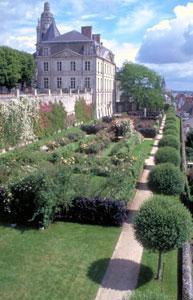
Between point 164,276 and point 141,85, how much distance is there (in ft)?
192

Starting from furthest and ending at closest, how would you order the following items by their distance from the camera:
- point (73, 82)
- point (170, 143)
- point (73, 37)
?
point (73, 82) < point (73, 37) < point (170, 143)

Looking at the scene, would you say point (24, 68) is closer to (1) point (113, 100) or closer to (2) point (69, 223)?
(1) point (113, 100)

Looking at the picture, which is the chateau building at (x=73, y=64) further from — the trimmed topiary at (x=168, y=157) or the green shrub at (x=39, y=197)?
the green shrub at (x=39, y=197)

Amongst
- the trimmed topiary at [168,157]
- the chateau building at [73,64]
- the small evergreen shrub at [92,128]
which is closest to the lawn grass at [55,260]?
the trimmed topiary at [168,157]

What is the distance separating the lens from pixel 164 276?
10.5m

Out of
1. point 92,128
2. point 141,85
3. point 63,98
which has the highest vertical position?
point 141,85

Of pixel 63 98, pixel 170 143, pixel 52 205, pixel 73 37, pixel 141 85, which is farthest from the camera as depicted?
pixel 141 85

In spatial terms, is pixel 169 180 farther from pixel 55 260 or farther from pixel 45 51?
pixel 45 51

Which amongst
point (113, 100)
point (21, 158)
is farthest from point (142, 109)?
point (21, 158)

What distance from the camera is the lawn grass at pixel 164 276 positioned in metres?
9.75

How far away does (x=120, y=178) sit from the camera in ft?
54.3

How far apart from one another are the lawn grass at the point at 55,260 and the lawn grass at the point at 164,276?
42.2 inches

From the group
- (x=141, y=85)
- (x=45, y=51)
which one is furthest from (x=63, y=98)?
(x=141, y=85)

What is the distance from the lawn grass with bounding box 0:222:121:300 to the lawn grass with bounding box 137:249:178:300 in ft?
3.51
